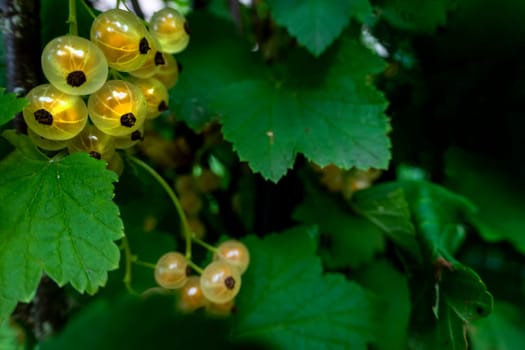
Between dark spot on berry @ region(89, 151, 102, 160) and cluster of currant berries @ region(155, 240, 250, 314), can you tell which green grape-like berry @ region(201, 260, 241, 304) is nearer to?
cluster of currant berries @ region(155, 240, 250, 314)

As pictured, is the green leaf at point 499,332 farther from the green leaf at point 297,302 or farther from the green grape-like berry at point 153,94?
the green grape-like berry at point 153,94

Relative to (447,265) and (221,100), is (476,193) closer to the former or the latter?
(447,265)

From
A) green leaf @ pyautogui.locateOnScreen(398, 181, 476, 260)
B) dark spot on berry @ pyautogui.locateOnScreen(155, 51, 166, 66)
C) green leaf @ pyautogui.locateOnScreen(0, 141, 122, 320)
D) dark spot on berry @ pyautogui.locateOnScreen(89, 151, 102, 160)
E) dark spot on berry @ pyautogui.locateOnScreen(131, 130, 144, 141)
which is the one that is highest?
dark spot on berry @ pyautogui.locateOnScreen(155, 51, 166, 66)

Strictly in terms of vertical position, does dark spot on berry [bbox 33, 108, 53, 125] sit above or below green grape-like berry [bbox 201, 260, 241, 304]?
above

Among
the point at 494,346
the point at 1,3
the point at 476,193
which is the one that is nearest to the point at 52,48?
the point at 1,3

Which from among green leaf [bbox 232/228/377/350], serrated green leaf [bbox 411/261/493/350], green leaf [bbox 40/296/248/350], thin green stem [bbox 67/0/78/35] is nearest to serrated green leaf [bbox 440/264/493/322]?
serrated green leaf [bbox 411/261/493/350]

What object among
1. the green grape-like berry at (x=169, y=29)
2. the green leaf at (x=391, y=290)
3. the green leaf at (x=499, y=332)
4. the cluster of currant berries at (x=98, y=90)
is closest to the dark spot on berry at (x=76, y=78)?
the cluster of currant berries at (x=98, y=90)
